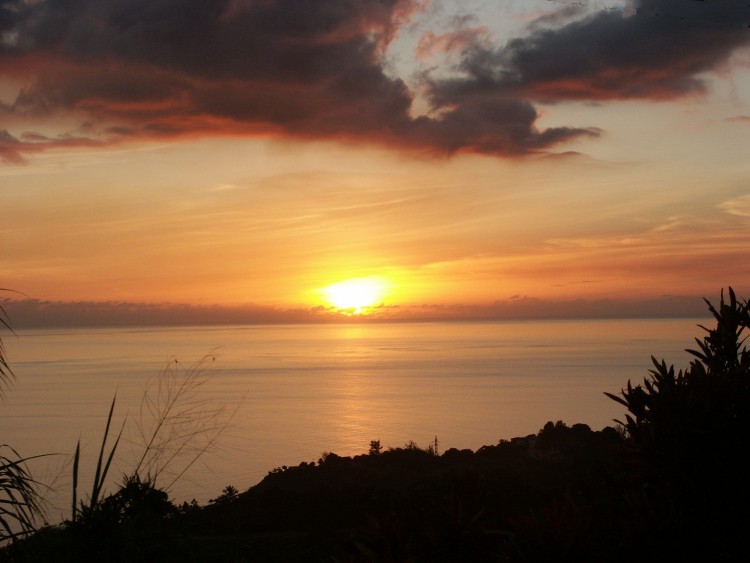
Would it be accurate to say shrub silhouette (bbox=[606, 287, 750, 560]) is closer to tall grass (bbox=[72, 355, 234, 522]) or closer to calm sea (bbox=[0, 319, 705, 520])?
tall grass (bbox=[72, 355, 234, 522])

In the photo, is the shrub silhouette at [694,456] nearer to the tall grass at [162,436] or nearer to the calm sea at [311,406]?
the tall grass at [162,436]

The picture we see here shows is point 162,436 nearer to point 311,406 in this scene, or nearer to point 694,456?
point 694,456

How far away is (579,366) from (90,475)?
73.9m

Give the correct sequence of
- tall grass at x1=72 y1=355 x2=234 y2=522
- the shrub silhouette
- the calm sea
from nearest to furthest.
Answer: the shrub silhouette
tall grass at x1=72 y1=355 x2=234 y2=522
the calm sea

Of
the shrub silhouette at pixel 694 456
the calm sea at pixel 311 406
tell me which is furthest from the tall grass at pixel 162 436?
the shrub silhouette at pixel 694 456

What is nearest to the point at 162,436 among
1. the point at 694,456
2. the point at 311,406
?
the point at 694,456

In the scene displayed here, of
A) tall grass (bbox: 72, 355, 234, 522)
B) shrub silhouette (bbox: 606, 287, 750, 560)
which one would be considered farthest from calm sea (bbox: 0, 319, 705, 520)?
shrub silhouette (bbox: 606, 287, 750, 560)

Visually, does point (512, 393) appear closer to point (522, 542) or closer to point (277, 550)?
point (277, 550)

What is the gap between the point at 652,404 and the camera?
4.16 metres

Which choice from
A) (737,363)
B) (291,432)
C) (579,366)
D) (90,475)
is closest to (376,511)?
(737,363)

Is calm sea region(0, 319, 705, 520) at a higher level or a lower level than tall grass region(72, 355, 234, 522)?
lower

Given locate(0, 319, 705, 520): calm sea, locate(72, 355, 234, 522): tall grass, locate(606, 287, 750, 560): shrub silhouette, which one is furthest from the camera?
locate(0, 319, 705, 520): calm sea

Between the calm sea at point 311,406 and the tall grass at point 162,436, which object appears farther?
the calm sea at point 311,406

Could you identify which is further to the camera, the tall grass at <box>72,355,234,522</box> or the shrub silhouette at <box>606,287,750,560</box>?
the tall grass at <box>72,355,234,522</box>
